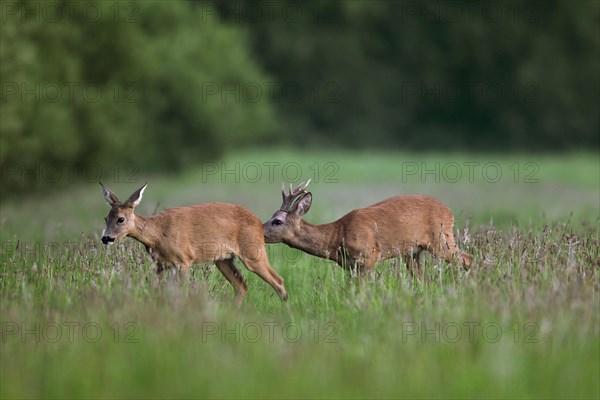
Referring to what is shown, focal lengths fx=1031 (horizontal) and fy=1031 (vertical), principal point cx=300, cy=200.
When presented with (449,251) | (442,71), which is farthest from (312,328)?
(442,71)

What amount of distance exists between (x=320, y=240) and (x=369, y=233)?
0.52m

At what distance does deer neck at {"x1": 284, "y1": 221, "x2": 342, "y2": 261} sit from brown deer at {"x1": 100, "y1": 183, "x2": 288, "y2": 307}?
570 mm

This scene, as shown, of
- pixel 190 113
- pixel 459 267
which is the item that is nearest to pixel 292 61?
pixel 190 113

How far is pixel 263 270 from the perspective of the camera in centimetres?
995

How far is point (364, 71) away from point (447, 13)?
6.25 m

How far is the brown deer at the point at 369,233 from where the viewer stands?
1033 centimetres

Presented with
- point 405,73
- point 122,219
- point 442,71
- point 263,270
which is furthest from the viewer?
point 405,73

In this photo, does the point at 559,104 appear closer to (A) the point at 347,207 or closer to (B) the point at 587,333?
(A) the point at 347,207

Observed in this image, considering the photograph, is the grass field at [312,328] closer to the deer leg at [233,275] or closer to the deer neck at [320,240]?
the deer leg at [233,275]

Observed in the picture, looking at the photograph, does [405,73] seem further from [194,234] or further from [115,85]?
[194,234]

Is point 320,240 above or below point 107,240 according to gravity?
above

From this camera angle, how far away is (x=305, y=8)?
6272cm

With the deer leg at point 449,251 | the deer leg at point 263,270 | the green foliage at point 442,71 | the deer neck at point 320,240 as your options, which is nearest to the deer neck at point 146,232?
the deer leg at point 263,270

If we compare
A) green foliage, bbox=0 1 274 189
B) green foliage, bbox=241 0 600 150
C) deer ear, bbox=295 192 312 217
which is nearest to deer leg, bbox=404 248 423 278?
deer ear, bbox=295 192 312 217
